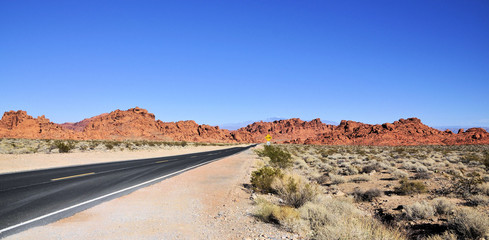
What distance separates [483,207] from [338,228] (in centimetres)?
656

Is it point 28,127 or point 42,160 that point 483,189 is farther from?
point 28,127

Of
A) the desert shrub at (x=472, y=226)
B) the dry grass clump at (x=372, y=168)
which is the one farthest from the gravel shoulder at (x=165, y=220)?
the dry grass clump at (x=372, y=168)

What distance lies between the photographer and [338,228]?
4.44 metres

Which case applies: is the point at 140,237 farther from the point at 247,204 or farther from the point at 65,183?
the point at 65,183

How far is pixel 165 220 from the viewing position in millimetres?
5988

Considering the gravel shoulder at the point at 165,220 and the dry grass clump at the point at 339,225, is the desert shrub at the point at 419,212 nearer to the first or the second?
the dry grass clump at the point at 339,225

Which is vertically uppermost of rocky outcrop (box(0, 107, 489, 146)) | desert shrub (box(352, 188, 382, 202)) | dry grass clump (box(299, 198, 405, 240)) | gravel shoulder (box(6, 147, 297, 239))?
rocky outcrop (box(0, 107, 489, 146))

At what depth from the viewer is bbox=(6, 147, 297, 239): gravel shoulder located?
5027 millimetres

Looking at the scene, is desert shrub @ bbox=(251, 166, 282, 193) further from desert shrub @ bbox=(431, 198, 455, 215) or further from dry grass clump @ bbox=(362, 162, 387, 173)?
dry grass clump @ bbox=(362, 162, 387, 173)

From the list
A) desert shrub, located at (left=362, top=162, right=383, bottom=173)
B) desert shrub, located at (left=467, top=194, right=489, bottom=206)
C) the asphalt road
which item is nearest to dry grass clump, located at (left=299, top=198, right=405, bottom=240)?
desert shrub, located at (left=467, top=194, right=489, bottom=206)

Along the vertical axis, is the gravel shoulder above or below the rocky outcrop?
below

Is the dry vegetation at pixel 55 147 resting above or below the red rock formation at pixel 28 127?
below

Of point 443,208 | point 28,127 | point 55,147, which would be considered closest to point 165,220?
point 443,208

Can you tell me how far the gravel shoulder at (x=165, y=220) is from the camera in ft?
16.5
